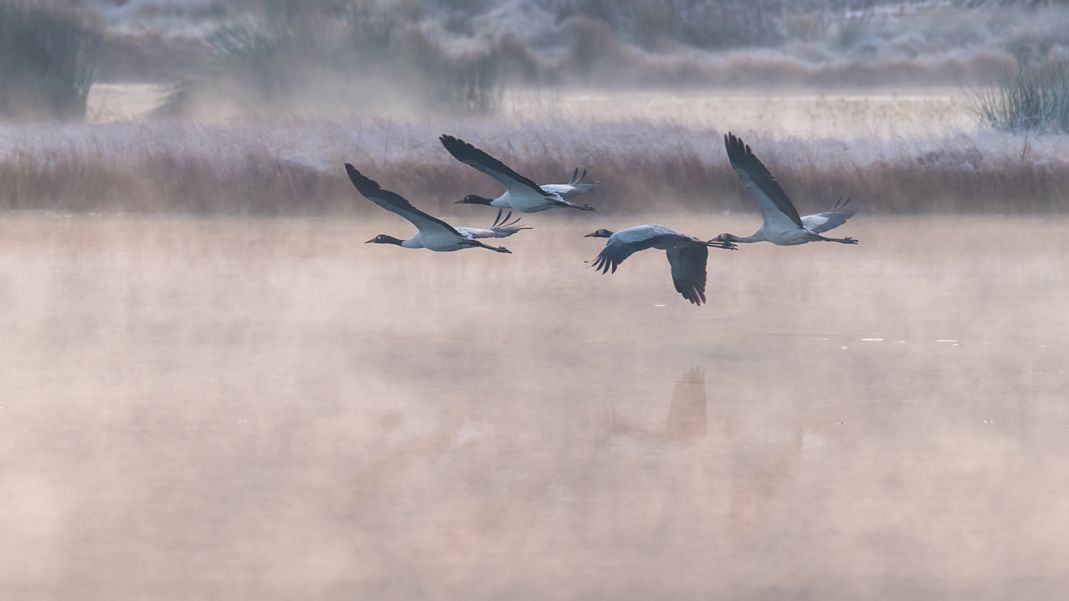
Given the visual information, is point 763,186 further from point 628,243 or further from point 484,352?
point 484,352

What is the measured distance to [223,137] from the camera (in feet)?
63.7

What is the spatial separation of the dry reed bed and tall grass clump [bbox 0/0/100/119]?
236 inches

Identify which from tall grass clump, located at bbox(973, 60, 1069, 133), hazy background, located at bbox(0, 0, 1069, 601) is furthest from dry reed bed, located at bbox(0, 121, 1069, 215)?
tall grass clump, located at bbox(973, 60, 1069, 133)

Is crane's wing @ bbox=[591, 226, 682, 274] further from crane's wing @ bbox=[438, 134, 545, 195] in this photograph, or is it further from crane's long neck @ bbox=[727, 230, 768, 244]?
crane's long neck @ bbox=[727, 230, 768, 244]

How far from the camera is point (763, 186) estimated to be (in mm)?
11156

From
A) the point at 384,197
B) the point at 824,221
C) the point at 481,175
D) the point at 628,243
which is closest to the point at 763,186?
the point at 628,243

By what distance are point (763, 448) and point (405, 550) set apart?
94.8 inches

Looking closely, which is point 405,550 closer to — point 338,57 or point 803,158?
point 803,158

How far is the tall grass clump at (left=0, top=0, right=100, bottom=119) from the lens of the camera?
2528cm

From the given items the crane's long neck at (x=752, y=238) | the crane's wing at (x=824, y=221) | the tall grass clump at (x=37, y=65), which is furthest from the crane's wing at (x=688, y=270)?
the tall grass clump at (x=37, y=65)

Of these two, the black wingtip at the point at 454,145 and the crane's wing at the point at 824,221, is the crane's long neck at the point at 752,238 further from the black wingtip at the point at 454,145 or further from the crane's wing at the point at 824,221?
the black wingtip at the point at 454,145

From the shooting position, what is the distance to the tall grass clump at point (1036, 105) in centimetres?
2156

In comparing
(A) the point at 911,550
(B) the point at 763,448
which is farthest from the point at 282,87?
(A) the point at 911,550

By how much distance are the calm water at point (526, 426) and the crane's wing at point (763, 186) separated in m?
0.82
